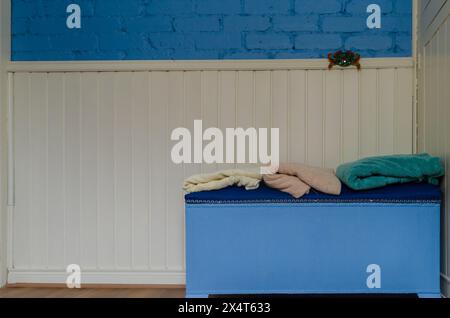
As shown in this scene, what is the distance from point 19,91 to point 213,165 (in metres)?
1.05

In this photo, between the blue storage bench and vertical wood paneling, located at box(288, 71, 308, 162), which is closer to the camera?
the blue storage bench

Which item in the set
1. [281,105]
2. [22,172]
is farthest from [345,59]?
[22,172]

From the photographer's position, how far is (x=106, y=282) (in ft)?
→ 7.37

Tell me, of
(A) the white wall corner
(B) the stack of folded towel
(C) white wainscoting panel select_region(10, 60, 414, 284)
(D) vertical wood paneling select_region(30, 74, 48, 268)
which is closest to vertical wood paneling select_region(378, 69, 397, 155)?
(C) white wainscoting panel select_region(10, 60, 414, 284)

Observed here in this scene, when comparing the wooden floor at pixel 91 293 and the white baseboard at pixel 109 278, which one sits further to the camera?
the white baseboard at pixel 109 278

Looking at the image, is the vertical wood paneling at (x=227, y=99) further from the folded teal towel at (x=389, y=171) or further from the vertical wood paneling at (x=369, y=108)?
the folded teal towel at (x=389, y=171)

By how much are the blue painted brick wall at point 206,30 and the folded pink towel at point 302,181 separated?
75 cm

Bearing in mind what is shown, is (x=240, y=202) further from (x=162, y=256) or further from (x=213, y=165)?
(x=162, y=256)

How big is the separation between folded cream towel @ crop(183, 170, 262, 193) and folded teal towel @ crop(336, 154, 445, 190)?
34cm

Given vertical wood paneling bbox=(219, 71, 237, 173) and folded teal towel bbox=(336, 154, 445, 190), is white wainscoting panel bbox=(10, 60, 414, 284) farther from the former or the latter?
folded teal towel bbox=(336, 154, 445, 190)

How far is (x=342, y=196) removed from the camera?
165 centimetres

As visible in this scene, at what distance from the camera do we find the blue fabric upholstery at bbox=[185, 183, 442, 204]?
163 cm

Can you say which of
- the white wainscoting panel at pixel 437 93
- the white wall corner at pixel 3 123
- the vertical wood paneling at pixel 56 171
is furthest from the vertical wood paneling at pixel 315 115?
the white wall corner at pixel 3 123

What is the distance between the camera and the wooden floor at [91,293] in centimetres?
209
